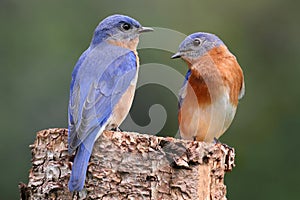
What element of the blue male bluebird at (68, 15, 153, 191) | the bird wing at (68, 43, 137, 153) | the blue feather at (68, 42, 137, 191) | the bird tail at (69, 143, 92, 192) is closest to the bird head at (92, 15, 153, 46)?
the blue male bluebird at (68, 15, 153, 191)

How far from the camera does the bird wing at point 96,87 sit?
659 cm

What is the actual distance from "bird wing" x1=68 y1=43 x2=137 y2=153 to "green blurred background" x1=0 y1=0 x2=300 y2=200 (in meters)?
2.99

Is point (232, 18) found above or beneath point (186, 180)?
above

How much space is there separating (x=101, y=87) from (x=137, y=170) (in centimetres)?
109

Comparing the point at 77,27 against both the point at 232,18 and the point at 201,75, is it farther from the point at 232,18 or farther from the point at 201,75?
the point at 201,75

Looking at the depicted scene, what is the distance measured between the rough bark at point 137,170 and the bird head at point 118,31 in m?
1.79

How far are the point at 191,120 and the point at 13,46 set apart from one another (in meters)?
5.01

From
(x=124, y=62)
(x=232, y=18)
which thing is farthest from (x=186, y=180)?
(x=232, y=18)

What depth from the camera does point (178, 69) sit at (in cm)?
1088

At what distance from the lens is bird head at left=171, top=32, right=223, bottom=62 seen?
841 cm

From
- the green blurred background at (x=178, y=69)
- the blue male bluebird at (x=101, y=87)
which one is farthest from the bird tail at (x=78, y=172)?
the green blurred background at (x=178, y=69)

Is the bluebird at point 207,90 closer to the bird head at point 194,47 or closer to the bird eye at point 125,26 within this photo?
the bird head at point 194,47

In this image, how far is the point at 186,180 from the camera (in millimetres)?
6293

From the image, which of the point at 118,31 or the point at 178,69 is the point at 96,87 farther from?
the point at 178,69
